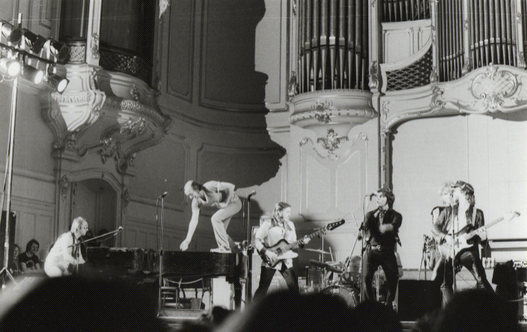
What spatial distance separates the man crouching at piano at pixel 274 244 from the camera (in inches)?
363

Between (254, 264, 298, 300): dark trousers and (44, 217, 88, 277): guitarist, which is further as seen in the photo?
(254, 264, 298, 300): dark trousers

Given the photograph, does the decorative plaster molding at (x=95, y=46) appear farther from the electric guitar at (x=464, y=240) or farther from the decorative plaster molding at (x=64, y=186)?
the electric guitar at (x=464, y=240)

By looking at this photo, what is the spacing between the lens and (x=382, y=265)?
774cm

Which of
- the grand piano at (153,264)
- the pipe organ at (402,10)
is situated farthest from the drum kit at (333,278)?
the pipe organ at (402,10)

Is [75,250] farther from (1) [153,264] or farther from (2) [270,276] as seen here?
(2) [270,276]

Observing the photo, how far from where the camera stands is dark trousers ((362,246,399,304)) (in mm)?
7656

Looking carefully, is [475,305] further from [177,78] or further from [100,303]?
[177,78]

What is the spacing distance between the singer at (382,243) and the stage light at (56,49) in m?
4.43

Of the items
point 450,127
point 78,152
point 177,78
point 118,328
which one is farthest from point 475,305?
point 177,78

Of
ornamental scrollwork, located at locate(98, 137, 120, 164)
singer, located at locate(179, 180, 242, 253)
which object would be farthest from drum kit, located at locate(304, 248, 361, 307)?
ornamental scrollwork, located at locate(98, 137, 120, 164)

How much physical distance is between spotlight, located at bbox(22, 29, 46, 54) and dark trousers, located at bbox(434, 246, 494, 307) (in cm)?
511

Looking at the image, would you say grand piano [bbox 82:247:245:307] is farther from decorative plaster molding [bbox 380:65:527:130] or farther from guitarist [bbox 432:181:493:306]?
decorative plaster molding [bbox 380:65:527:130]

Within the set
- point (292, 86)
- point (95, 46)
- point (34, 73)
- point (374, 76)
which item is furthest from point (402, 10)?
point (34, 73)

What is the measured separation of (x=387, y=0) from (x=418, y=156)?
2606 millimetres
